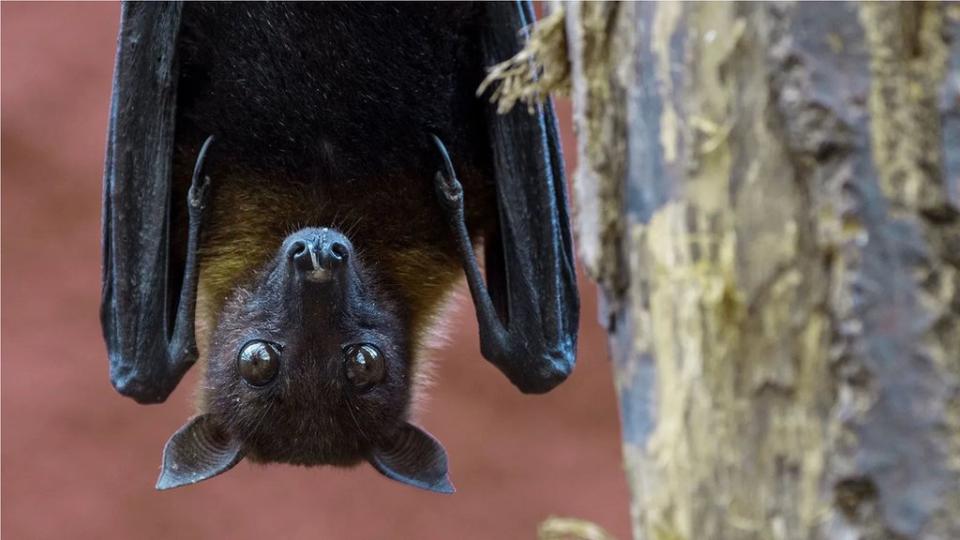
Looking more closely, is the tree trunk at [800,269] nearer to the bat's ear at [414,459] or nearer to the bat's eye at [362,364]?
the bat's eye at [362,364]

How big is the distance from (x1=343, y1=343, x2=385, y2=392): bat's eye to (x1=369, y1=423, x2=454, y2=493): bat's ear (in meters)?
0.24

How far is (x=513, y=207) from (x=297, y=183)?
1.88 feet

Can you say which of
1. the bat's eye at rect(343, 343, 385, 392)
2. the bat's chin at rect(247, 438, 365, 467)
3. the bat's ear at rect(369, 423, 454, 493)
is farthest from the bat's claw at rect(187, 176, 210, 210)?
the bat's ear at rect(369, 423, 454, 493)

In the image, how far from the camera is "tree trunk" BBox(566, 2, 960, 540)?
118 centimetres

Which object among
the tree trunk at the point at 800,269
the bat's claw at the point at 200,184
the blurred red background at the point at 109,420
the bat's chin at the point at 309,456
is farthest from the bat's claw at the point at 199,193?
the blurred red background at the point at 109,420

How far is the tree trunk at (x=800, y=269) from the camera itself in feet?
3.87

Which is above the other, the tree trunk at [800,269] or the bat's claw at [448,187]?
the tree trunk at [800,269]

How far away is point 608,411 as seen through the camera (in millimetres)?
5641

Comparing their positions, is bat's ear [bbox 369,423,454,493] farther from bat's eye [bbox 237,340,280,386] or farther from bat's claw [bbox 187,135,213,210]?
bat's claw [bbox 187,135,213,210]

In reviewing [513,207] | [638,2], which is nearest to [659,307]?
[638,2]

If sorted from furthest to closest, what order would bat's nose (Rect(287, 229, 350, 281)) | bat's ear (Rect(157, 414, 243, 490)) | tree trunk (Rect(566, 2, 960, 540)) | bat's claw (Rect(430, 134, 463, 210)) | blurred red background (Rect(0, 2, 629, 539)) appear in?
blurred red background (Rect(0, 2, 629, 539))
bat's ear (Rect(157, 414, 243, 490))
bat's claw (Rect(430, 134, 463, 210))
bat's nose (Rect(287, 229, 350, 281))
tree trunk (Rect(566, 2, 960, 540))

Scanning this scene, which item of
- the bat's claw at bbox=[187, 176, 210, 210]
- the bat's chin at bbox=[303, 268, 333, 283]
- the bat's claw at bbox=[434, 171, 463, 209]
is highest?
the bat's claw at bbox=[187, 176, 210, 210]

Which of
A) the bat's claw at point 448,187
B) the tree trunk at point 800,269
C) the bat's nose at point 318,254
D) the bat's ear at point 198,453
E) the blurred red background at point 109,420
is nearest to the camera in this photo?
the tree trunk at point 800,269

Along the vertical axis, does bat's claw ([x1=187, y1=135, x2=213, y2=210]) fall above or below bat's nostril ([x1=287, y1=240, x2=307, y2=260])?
above
